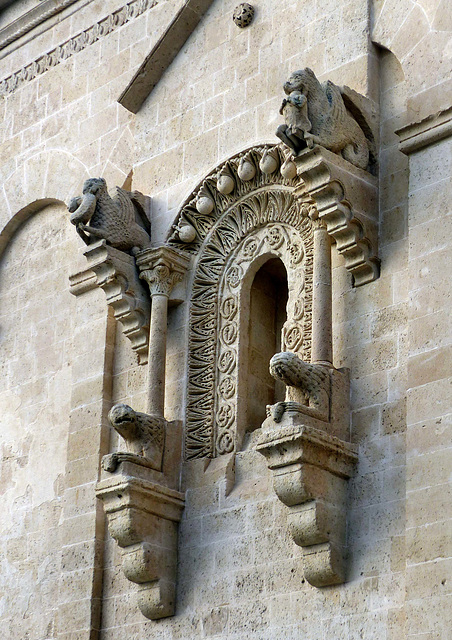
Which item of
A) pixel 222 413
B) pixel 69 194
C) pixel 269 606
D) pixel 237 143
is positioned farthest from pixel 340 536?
pixel 69 194

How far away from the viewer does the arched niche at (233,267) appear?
33.2 ft

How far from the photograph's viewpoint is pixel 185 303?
10.9 meters

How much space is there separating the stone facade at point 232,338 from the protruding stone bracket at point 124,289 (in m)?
0.02

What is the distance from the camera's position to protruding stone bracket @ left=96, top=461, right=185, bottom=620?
9.88 m

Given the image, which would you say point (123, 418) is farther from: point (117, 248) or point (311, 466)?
point (311, 466)

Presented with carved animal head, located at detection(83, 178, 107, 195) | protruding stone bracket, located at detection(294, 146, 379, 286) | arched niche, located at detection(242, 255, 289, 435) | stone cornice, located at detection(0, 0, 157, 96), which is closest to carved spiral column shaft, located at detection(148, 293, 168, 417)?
arched niche, located at detection(242, 255, 289, 435)

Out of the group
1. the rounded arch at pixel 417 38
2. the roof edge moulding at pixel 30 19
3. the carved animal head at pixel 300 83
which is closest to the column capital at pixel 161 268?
the carved animal head at pixel 300 83

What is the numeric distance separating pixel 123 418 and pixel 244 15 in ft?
10.9

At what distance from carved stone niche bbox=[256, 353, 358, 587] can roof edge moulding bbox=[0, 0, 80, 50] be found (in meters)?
5.54

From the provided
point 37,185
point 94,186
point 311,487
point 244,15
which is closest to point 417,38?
point 244,15

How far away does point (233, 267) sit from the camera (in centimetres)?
1069

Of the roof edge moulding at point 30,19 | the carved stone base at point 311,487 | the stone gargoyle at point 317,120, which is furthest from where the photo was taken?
the roof edge moulding at point 30,19

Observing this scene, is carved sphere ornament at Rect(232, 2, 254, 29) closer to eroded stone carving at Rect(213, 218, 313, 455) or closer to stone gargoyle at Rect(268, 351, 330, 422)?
eroded stone carving at Rect(213, 218, 313, 455)

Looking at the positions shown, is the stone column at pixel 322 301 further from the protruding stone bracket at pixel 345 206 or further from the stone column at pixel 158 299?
the stone column at pixel 158 299
